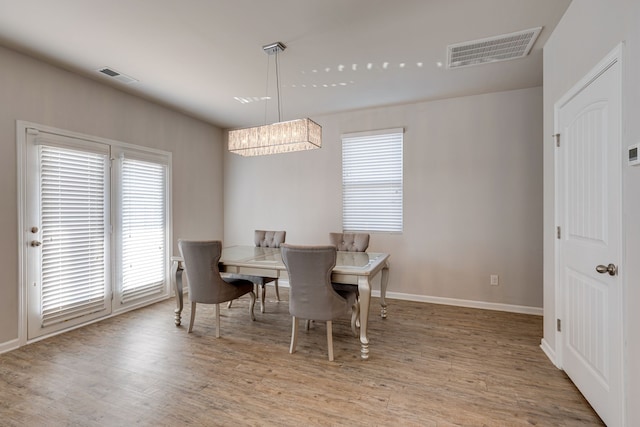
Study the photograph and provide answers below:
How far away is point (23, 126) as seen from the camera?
9.06ft

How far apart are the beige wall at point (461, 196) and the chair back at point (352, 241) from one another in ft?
2.48

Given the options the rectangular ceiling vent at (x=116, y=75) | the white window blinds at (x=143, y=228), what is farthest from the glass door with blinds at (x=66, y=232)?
the rectangular ceiling vent at (x=116, y=75)

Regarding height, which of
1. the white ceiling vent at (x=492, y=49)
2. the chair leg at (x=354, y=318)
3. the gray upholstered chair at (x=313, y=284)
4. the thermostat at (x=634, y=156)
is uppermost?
the white ceiling vent at (x=492, y=49)

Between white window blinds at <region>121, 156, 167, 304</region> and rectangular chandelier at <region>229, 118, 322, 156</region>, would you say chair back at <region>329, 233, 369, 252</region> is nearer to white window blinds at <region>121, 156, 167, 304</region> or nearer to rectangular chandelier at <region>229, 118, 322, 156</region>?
rectangular chandelier at <region>229, 118, 322, 156</region>

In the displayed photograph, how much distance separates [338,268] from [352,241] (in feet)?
3.80

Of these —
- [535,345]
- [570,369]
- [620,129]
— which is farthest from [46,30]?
[535,345]

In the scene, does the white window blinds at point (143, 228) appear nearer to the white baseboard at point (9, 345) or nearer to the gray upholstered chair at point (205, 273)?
the white baseboard at point (9, 345)

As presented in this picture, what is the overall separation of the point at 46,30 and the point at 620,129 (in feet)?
13.0

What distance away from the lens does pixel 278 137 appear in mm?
2848

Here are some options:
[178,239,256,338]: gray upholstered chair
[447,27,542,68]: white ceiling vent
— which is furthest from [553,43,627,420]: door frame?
[178,239,256,338]: gray upholstered chair

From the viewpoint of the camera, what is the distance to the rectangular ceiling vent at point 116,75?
309 cm

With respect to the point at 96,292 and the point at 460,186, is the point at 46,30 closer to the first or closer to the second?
the point at 96,292

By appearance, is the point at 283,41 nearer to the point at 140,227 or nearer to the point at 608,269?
the point at 608,269

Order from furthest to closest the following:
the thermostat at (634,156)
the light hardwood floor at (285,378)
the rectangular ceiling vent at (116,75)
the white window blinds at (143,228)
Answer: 1. the white window blinds at (143,228)
2. the rectangular ceiling vent at (116,75)
3. the light hardwood floor at (285,378)
4. the thermostat at (634,156)
